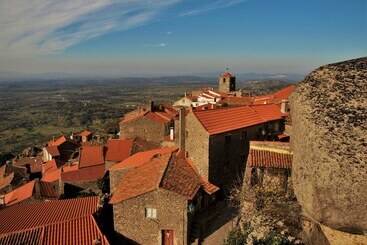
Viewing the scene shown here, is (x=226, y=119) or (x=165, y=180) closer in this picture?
(x=165, y=180)

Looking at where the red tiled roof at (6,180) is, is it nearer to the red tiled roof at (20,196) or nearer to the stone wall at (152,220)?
the red tiled roof at (20,196)

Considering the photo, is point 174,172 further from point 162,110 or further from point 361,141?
point 162,110

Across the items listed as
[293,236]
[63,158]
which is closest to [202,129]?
[293,236]

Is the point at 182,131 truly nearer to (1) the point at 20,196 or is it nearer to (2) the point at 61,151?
(1) the point at 20,196

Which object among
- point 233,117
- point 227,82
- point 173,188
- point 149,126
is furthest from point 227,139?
point 227,82

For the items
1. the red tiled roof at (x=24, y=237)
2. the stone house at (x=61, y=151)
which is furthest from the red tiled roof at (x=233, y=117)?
the stone house at (x=61, y=151)

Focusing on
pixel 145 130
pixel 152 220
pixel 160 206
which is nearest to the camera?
pixel 160 206

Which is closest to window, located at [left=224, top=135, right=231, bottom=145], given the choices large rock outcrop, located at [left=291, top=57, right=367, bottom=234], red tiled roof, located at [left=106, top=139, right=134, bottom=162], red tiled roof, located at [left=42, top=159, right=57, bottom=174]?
red tiled roof, located at [left=106, top=139, right=134, bottom=162]
